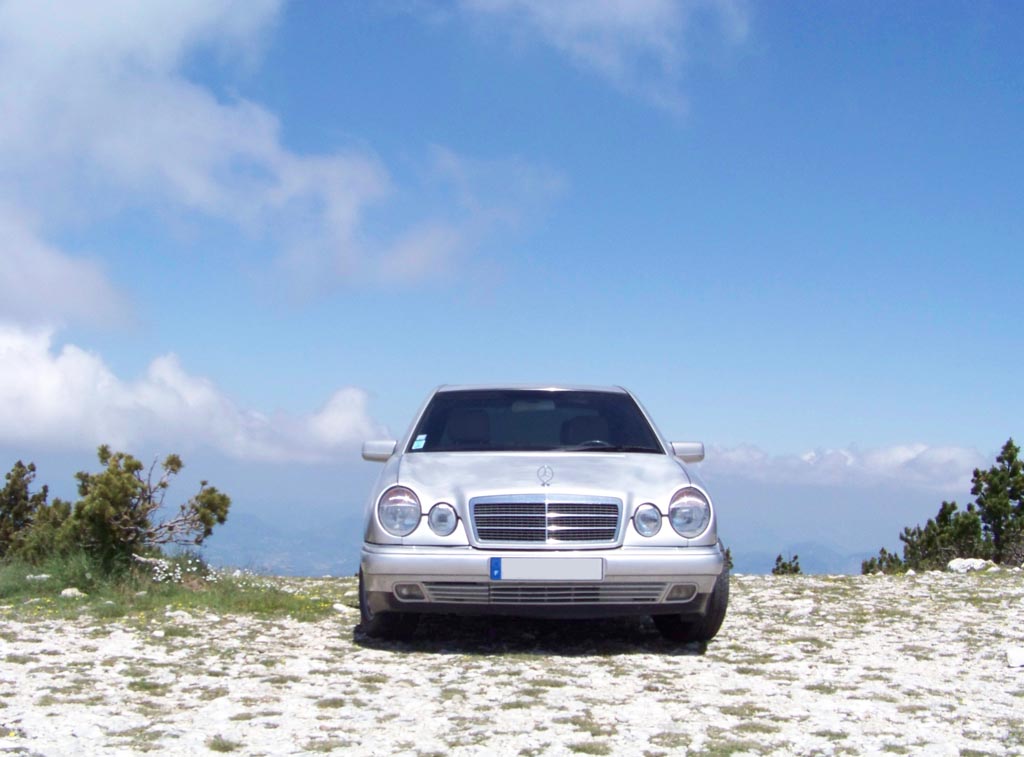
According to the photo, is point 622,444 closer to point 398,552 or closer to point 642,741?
point 398,552

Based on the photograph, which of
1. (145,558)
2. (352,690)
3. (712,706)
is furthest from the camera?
(145,558)

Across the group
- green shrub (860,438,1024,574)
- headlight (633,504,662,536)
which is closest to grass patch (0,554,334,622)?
headlight (633,504,662,536)

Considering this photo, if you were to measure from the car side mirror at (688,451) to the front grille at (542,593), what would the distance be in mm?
1536

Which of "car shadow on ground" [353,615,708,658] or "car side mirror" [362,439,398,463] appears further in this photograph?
Result: "car side mirror" [362,439,398,463]

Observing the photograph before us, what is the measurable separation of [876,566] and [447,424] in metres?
10.6

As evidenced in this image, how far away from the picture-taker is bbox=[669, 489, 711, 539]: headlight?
236 inches

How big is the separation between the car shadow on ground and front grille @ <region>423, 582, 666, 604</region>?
405mm

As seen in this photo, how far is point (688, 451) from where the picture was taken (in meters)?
7.28

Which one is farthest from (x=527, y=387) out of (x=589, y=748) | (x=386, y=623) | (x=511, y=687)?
(x=589, y=748)

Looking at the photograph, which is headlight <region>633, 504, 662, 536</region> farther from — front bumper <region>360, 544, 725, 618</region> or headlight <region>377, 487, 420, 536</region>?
headlight <region>377, 487, 420, 536</region>

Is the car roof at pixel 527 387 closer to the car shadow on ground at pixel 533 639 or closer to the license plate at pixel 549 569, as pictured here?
the car shadow on ground at pixel 533 639

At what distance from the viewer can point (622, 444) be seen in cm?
718

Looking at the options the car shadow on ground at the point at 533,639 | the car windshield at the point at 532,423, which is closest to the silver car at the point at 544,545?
the car shadow on ground at the point at 533,639

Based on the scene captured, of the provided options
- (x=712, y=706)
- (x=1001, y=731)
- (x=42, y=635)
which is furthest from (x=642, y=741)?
(x=42, y=635)
